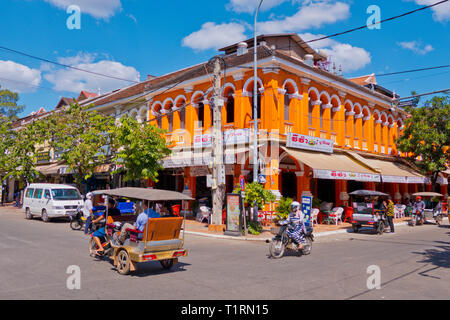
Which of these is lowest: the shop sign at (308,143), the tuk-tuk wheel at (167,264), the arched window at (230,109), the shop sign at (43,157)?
the tuk-tuk wheel at (167,264)

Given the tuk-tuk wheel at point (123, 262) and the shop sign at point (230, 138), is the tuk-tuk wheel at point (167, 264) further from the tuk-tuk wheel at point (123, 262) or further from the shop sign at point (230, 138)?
the shop sign at point (230, 138)

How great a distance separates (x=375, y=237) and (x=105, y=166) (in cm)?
1760

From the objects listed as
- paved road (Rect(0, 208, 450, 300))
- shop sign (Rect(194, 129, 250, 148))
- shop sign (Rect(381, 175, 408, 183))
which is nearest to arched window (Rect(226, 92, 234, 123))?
shop sign (Rect(194, 129, 250, 148))

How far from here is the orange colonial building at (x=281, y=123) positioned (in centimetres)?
1869

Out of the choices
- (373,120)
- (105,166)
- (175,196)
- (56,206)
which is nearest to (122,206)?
(56,206)

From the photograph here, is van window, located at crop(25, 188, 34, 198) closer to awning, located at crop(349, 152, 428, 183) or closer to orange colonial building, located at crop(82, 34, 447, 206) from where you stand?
orange colonial building, located at crop(82, 34, 447, 206)

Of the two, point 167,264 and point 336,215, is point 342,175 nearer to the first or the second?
point 336,215

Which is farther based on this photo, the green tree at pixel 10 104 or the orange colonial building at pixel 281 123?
the green tree at pixel 10 104

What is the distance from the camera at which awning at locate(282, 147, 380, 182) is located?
1747 centimetres

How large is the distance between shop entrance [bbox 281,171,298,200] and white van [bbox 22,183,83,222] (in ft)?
38.4

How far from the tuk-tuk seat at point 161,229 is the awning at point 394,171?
16.7m

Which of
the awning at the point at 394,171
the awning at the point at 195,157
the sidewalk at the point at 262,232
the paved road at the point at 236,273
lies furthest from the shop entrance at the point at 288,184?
the paved road at the point at 236,273

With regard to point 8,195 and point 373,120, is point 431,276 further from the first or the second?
point 8,195
